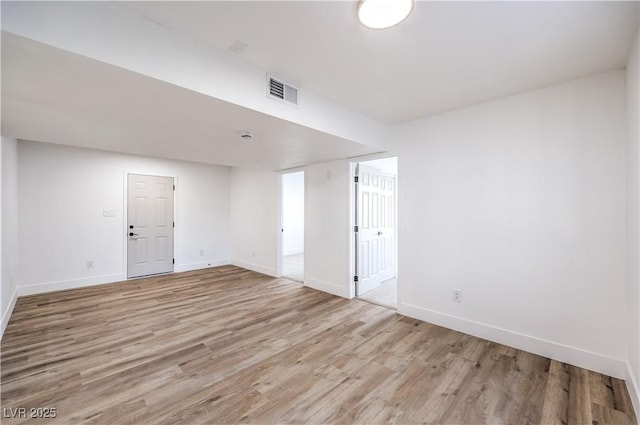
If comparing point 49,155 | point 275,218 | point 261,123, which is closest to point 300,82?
point 261,123

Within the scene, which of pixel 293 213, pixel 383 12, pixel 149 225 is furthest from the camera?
pixel 293 213

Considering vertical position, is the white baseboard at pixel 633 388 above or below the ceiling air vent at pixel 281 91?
below

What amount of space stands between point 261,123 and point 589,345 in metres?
3.46

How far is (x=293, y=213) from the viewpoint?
8.60 metres

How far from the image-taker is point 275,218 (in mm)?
5406

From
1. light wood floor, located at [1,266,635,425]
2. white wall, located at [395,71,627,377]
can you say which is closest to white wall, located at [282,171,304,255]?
light wood floor, located at [1,266,635,425]

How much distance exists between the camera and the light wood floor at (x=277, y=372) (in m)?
1.77

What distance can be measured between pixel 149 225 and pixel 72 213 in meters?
1.17

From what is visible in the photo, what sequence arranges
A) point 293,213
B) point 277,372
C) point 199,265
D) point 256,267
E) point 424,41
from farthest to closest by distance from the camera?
point 293,213 → point 199,265 → point 256,267 → point 277,372 → point 424,41

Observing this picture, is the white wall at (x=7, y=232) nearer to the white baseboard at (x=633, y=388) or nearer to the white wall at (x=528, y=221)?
the white wall at (x=528, y=221)

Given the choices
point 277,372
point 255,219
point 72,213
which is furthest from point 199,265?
point 277,372

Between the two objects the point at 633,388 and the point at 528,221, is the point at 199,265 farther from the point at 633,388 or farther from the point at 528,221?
the point at 633,388

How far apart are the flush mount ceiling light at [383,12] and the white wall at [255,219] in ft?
13.1

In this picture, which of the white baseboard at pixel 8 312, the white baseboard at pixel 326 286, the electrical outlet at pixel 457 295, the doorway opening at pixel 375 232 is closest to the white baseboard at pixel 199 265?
the white baseboard at pixel 8 312
